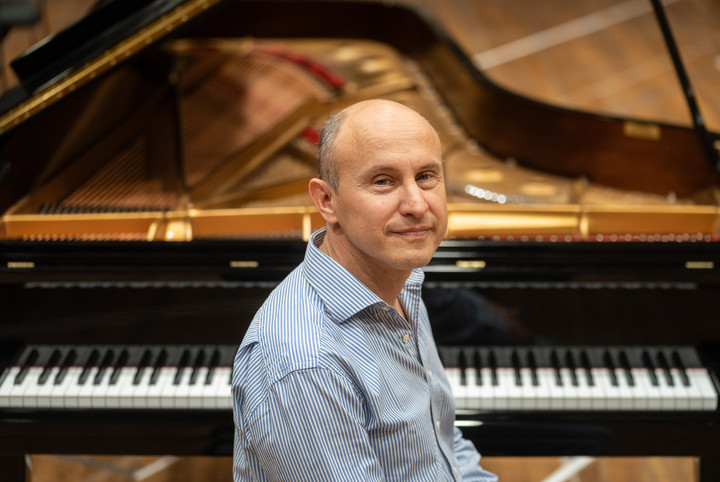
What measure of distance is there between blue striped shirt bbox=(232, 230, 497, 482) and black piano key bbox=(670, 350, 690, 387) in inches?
54.1

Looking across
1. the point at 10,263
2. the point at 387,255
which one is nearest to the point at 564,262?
the point at 387,255

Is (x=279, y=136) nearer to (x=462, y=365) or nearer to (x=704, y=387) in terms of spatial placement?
(x=462, y=365)

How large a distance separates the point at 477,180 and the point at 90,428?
1.85 m

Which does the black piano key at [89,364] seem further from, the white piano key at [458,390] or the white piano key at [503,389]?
the white piano key at [503,389]

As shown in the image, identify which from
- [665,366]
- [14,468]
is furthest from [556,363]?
[14,468]

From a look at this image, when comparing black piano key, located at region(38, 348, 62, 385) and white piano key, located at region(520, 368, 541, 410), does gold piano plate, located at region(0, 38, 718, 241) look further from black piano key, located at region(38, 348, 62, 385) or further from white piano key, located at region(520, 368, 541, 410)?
white piano key, located at region(520, 368, 541, 410)

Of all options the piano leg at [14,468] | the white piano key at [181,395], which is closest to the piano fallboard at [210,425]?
the white piano key at [181,395]

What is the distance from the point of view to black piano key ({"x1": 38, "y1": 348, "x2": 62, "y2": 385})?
2734mm

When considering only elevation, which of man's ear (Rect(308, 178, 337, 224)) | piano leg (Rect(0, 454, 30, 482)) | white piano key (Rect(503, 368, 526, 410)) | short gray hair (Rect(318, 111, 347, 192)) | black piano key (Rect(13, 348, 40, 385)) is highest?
short gray hair (Rect(318, 111, 347, 192))

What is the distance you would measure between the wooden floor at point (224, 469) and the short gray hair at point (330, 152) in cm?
252

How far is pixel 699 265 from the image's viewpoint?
2713 millimetres

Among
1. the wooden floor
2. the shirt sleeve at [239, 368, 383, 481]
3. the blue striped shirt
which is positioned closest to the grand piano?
the wooden floor

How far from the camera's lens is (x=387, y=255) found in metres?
1.48

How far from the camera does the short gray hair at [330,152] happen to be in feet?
4.92
